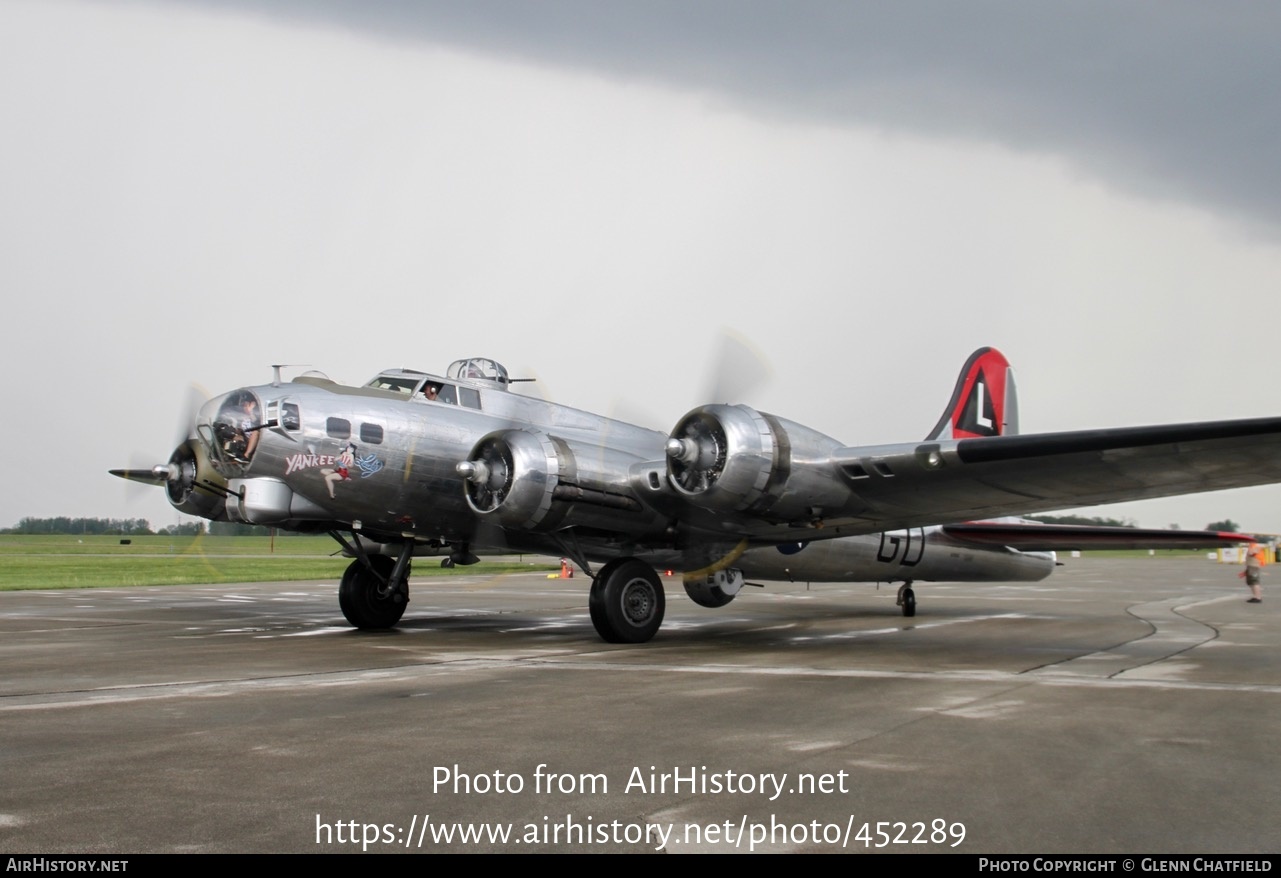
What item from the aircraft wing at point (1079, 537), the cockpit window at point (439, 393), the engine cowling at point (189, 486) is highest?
the cockpit window at point (439, 393)

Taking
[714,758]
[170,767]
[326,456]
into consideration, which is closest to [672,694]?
[714,758]

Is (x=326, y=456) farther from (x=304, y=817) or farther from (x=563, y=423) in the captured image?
(x=304, y=817)

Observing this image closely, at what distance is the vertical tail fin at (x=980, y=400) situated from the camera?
67.7ft

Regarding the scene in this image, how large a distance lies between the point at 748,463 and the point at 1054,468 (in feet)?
12.2

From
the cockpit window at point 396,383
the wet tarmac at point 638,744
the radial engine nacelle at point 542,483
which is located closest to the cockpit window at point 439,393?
the cockpit window at point 396,383

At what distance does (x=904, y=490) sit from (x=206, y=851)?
417 inches

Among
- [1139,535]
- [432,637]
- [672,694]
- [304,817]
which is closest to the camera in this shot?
[304,817]

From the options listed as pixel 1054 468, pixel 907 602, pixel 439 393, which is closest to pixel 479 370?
pixel 439 393

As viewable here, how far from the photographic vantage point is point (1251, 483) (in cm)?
1262

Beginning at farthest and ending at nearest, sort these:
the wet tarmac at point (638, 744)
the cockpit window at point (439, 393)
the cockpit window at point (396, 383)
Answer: the cockpit window at point (439, 393)
the cockpit window at point (396, 383)
the wet tarmac at point (638, 744)

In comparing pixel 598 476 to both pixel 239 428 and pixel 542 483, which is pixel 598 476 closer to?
pixel 542 483

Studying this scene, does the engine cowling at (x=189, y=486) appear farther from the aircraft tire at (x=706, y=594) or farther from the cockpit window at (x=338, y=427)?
the aircraft tire at (x=706, y=594)

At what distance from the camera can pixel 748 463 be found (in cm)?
1247

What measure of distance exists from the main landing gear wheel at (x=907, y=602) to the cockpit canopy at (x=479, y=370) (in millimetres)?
9410
